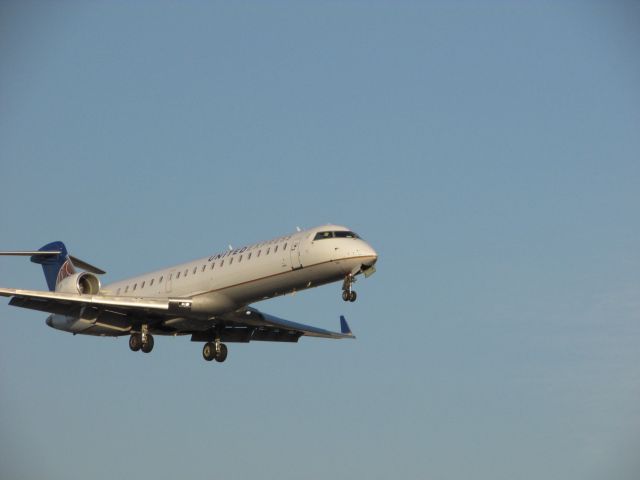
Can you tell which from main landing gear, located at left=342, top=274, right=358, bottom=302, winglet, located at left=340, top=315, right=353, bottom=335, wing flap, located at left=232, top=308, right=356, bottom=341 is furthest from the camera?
winglet, located at left=340, top=315, right=353, bottom=335

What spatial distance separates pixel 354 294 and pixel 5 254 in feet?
44.8

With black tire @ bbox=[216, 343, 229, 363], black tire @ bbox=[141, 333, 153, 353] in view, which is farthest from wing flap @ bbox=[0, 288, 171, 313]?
black tire @ bbox=[216, 343, 229, 363]

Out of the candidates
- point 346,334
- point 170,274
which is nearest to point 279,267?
point 170,274

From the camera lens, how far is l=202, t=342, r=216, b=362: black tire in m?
42.2

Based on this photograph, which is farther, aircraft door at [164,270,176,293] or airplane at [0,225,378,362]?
aircraft door at [164,270,176,293]

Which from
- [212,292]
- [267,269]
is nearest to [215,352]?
[212,292]

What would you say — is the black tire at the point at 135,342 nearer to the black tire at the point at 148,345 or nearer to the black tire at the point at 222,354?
the black tire at the point at 148,345

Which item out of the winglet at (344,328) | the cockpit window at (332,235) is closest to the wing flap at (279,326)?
the winglet at (344,328)

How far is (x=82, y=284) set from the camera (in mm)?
41938

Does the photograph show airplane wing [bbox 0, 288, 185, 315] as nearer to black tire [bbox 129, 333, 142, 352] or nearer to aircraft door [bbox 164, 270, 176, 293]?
aircraft door [bbox 164, 270, 176, 293]

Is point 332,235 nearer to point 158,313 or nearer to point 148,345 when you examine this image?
point 158,313

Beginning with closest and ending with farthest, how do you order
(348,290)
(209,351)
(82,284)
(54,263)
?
(348,290) → (82,284) → (209,351) → (54,263)

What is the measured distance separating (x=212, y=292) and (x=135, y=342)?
3734 millimetres

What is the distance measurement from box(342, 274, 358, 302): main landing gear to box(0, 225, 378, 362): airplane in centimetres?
3
